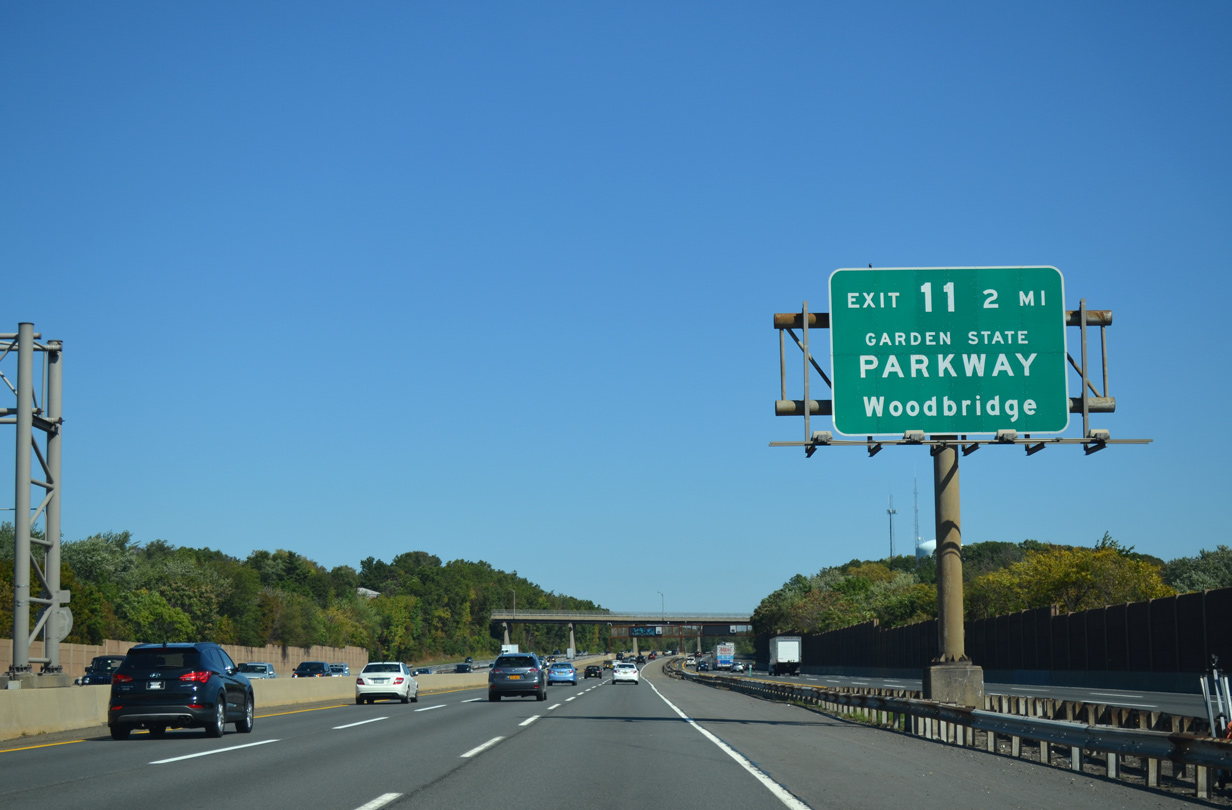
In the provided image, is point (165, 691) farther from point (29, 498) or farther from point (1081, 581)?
point (1081, 581)

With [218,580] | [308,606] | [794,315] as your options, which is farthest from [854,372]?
[308,606]

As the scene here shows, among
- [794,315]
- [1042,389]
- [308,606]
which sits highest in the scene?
[794,315]

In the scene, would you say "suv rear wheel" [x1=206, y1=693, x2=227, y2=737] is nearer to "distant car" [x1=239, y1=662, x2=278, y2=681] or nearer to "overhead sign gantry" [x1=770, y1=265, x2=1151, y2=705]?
"overhead sign gantry" [x1=770, y1=265, x2=1151, y2=705]

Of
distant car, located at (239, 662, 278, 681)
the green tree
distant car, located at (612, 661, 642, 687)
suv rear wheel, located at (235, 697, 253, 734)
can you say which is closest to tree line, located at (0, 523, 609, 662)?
distant car, located at (239, 662, 278, 681)

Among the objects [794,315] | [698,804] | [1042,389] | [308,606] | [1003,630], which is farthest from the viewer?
[308,606]

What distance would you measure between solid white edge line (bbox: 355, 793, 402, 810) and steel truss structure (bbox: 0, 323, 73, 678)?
67.7 feet

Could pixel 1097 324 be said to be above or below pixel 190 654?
above

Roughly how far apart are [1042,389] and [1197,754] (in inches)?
507

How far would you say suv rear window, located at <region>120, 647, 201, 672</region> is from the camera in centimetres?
2114

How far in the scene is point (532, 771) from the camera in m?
15.3

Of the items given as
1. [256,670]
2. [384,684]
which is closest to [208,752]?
[384,684]

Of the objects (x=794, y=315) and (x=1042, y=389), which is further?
(x=794, y=315)

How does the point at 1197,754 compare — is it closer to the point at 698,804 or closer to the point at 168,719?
the point at 698,804

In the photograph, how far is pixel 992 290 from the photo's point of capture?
25.0m
